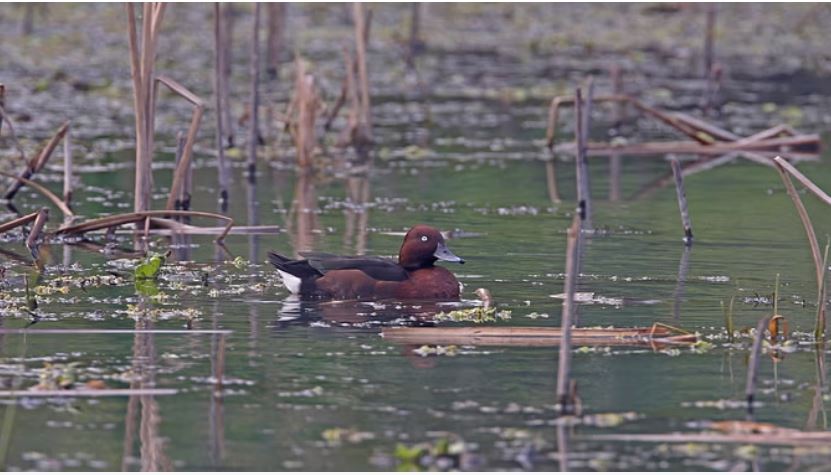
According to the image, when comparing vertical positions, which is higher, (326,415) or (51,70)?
(51,70)

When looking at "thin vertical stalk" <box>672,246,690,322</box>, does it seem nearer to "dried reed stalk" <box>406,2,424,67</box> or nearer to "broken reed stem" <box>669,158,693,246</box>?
"broken reed stem" <box>669,158,693,246</box>

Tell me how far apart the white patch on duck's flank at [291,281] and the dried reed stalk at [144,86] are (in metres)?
2.23

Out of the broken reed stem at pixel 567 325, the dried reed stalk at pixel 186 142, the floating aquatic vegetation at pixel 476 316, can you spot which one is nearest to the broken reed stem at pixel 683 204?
the floating aquatic vegetation at pixel 476 316

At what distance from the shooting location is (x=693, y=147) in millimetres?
17516

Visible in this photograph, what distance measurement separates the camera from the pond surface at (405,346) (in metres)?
6.59

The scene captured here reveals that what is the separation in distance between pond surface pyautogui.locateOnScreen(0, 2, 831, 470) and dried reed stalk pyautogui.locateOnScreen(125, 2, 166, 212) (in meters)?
0.46

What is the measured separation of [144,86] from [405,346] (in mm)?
4291

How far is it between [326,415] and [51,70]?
58.2 ft

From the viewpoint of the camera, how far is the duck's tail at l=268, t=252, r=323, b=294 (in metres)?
10.1

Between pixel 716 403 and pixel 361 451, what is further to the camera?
pixel 716 403

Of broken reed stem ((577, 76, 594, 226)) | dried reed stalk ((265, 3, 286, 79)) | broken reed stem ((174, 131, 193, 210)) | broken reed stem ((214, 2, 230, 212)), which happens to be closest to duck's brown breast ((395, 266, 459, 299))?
broken reed stem ((174, 131, 193, 210))

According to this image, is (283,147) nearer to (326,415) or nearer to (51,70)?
(51,70)

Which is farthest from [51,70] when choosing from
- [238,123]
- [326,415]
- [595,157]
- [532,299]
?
[326,415]

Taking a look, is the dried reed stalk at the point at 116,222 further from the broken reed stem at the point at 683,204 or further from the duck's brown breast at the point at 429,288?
the broken reed stem at the point at 683,204
